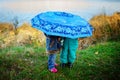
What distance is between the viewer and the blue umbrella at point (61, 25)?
6.63 m

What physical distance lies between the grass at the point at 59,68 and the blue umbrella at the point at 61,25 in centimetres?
102

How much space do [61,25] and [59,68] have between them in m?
1.15

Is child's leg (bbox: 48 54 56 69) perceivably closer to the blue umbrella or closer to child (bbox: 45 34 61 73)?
child (bbox: 45 34 61 73)

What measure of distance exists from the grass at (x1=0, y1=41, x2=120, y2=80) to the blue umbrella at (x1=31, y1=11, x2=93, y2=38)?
40.1 inches

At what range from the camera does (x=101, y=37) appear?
11219 mm

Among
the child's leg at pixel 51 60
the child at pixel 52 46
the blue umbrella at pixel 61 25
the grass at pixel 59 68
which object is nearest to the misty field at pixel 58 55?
the grass at pixel 59 68

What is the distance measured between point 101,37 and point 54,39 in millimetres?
4508

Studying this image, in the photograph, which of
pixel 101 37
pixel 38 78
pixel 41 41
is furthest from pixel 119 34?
pixel 38 78

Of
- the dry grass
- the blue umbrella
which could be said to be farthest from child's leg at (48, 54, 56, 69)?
the dry grass

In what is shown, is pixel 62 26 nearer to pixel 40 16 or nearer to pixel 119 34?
pixel 40 16

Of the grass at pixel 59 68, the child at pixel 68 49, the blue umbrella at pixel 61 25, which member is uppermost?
the blue umbrella at pixel 61 25

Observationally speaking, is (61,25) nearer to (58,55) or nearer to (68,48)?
(68,48)

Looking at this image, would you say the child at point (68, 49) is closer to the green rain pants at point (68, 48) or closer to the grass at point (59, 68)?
the green rain pants at point (68, 48)

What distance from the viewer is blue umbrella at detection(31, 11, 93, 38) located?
21.8 feet
